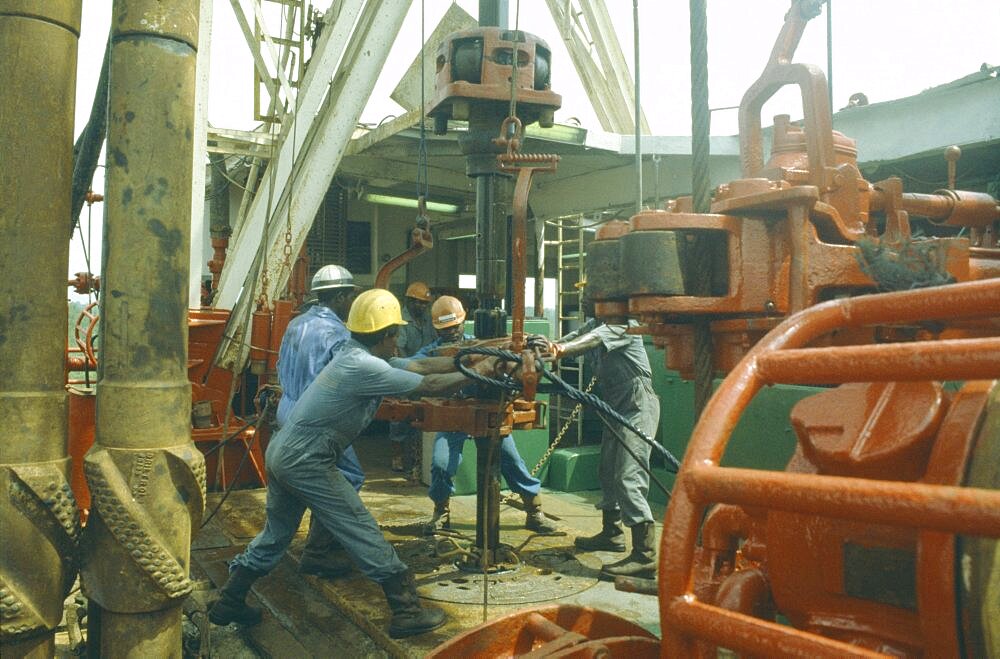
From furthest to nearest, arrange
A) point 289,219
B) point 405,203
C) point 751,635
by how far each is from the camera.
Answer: point 405,203 < point 289,219 < point 751,635

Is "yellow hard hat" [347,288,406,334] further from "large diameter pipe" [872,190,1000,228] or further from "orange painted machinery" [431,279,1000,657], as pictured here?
"orange painted machinery" [431,279,1000,657]

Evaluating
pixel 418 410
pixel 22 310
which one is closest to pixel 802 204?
pixel 22 310

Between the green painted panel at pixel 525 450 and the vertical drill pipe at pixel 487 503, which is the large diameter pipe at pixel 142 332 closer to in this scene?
the vertical drill pipe at pixel 487 503

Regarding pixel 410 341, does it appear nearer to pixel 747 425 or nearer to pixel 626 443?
pixel 626 443

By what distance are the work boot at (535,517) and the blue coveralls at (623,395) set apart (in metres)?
0.60

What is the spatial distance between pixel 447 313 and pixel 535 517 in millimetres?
1694

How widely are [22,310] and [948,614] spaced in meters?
1.94

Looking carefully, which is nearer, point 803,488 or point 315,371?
point 803,488

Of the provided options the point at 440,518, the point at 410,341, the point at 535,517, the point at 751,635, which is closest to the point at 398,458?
the point at 410,341

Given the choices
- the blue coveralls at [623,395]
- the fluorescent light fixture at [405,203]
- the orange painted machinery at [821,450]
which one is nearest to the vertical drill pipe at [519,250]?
the orange painted machinery at [821,450]

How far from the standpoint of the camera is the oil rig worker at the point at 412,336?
816 centimetres

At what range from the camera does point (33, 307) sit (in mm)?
1765

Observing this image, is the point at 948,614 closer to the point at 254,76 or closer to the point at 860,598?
the point at 860,598

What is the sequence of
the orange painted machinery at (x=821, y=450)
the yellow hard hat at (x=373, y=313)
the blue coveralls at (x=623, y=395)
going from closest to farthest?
the orange painted machinery at (x=821, y=450) < the yellow hard hat at (x=373, y=313) < the blue coveralls at (x=623, y=395)
